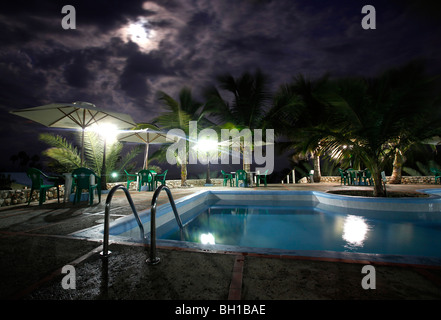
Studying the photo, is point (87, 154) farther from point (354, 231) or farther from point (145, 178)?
point (354, 231)

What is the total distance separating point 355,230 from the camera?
3648 mm

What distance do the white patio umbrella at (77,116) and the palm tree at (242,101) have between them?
5.86m

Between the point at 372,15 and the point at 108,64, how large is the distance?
708 inches

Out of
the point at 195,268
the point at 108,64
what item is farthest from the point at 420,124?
the point at 108,64

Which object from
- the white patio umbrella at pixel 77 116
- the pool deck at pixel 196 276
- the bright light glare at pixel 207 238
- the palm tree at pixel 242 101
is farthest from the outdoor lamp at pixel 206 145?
the pool deck at pixel 196 276

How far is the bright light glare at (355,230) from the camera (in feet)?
10.3

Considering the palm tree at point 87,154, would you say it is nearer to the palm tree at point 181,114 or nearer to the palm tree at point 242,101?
the palm tree at point 181,114

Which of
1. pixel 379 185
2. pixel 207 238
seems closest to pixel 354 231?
pixel 379 185

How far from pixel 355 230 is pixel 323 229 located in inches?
22.7

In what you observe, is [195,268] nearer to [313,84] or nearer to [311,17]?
[311,17]

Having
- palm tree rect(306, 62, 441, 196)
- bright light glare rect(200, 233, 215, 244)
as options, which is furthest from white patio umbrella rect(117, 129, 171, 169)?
palm tree rect(306, 62, 441, 196)

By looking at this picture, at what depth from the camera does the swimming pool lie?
8.67ft

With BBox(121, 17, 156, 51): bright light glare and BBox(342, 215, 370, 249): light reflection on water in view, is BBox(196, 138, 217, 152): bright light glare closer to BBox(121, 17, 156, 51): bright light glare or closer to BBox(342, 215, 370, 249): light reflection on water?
BBox(121, 17, 156, 51): bright light glare

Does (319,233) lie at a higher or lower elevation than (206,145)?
lower
